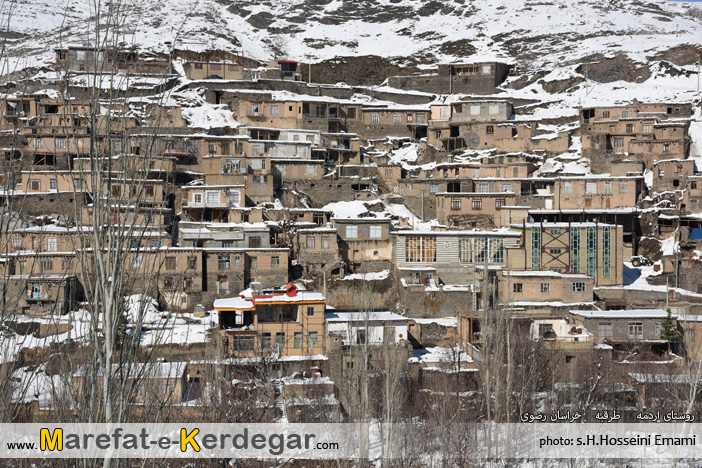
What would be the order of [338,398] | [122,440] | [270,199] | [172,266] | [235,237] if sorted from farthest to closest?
1. [270,199]
2. [235,237]
3. [172,266]
4. [338,398]
5. [122,440]

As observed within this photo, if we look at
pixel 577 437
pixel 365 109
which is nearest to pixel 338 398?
pixel 577 437

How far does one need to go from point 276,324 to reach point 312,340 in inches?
61.7

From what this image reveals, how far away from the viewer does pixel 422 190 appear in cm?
4150

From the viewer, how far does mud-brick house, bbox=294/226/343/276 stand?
34719mm

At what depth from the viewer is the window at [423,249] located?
34.7 meters

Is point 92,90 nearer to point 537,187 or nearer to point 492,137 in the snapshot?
point 537,187

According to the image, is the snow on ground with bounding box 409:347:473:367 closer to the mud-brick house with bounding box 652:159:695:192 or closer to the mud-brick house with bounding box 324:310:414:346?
the mud-brick house with bounding box 324:310:414:346

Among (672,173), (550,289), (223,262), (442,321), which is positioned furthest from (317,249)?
(672,173)

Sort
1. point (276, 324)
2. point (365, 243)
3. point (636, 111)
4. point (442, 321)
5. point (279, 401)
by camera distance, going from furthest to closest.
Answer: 1. point (636, 111)
2. point (365, 243)
3. point (442, 321)
4. point (276, 324)
5. point (279, 401)

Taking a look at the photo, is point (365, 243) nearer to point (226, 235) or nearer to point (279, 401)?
point (226, 235)

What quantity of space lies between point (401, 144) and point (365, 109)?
393 cm

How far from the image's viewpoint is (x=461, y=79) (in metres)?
61.0

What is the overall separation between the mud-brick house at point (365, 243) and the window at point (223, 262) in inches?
241

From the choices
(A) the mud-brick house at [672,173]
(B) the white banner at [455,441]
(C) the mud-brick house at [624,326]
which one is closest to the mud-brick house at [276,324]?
(B) the white banner at [455,441]
